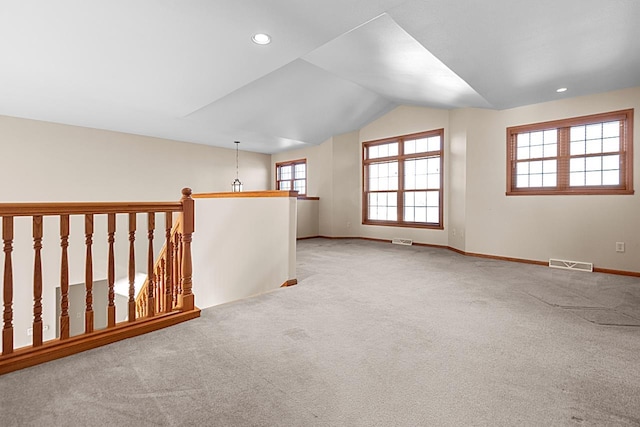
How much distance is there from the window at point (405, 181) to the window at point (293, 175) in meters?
1.83

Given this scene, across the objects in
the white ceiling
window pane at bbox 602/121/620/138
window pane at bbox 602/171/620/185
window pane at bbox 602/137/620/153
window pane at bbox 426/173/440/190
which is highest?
the white ceiling

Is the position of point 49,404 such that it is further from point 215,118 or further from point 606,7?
point 215,118

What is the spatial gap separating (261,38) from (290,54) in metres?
0.40

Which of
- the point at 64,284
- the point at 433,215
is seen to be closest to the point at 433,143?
the point at 433,215

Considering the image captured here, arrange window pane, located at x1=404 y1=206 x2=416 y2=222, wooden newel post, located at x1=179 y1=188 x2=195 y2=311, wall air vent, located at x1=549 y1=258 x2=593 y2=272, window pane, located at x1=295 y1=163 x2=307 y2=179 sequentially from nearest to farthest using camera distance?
wooden newel post, located at x1=179 y1=188 x2=195 y2=311
wall air vent, located at x1=549 y1=258 x2=593 y2=272
window pane, located at x1=404 y1=206 x2=416 y2=222
window pane, located at x1=295 y1=163 x2=307 y2=179

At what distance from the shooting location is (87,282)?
1.86 m

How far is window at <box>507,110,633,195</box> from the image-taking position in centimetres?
389

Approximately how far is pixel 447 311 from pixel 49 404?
251cm

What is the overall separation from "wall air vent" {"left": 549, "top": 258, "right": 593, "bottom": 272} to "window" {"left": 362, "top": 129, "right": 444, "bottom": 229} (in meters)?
1.98

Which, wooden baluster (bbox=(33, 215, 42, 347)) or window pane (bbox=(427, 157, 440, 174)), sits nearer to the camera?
wooden baluster (bbox=(33, 215, 42, 347))

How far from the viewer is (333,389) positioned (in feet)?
4.77

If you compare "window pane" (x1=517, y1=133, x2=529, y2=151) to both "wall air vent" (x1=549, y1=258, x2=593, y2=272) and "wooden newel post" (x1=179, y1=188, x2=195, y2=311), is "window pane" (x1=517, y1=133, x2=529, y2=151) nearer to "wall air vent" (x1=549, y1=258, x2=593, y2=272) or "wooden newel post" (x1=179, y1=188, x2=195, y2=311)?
"wall air vent" (x1=549, y1=258, x2=593, y2=272)

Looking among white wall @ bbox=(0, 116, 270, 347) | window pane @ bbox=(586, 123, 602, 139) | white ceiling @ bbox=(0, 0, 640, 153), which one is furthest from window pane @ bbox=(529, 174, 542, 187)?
white wall @ bbox=(0, 116, 270, 347)

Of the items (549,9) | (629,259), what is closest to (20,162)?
(549,9)
